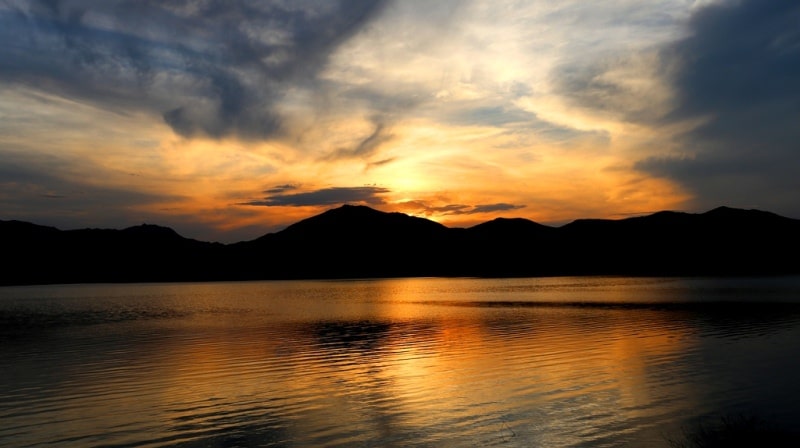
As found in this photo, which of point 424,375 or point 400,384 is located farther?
point 424,375

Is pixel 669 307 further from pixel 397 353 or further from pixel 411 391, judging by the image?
pixel 411 391

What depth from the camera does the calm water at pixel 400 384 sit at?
837 inches

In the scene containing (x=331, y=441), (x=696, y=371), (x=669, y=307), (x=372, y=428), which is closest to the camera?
(x=331, y=441)

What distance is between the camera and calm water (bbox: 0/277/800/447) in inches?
837

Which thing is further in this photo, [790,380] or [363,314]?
[363,314]

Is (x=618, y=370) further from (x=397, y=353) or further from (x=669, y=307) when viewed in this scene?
(x=669, y=307)

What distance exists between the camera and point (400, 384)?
30156 mm

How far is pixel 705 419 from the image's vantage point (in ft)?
71.1

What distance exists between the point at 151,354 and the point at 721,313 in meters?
60.7

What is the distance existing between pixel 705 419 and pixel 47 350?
4678 cm

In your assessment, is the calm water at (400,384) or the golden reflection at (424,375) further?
the golden reflection at (424,375)

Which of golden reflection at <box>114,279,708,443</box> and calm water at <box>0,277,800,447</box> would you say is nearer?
calm water at <box>0,277,800,447</box>

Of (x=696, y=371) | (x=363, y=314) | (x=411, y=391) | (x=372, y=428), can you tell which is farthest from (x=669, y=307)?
(x=372, y=428)

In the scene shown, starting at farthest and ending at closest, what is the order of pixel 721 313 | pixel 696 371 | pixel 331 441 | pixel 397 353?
pixel 721 313
pixel 397 353
pixel 696 371
pixel 331 441
